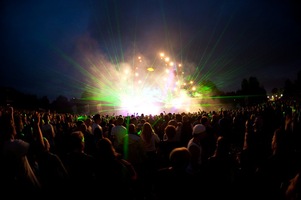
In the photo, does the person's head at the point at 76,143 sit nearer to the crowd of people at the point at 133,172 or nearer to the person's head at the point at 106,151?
the crowd of people at the point at 133,172

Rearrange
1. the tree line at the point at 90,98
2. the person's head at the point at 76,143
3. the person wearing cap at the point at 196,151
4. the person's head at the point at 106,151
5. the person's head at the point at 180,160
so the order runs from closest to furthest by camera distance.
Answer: the person's head at the point at 180,160 < the person's head at the point at 106,151 < the person's head at the point at 76,143 < the person wearing cap at the point at 196,151 < the tree line at the point at 90,98

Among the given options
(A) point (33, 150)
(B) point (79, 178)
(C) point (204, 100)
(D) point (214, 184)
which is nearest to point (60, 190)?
(B) point (79, 178)

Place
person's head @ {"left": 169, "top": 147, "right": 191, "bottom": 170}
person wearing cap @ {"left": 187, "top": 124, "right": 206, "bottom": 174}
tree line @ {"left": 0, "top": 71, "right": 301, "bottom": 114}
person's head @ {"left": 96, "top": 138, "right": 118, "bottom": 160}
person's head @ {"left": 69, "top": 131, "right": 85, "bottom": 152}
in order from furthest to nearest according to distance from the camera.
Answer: tree line @ {"left": 0, "top": 71, "right": 301, "bottom": 114}
person wearing cap @ {"left": 187, "top": 124, "right": 206, "bottom": 174}
person's head @ {"left": 69, "top": 131, "right": 85, "bottom": 152}
person's head @ {"left": 96, "top": 138, "right": 118, "bottom": 160}
person's head @ {"left": 169, "top": 147, "right": 191, "bottom": 170}

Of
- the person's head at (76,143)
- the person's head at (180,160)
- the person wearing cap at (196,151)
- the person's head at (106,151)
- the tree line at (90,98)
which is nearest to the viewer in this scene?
the person's head at (180,160)

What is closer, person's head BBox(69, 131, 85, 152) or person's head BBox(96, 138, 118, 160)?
person's head BBox(96, 138, 118, 160)

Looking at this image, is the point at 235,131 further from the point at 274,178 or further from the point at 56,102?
the point at 56,102

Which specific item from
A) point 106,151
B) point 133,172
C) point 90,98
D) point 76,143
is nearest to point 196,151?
point 133,172

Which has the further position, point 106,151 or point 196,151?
point 196,151

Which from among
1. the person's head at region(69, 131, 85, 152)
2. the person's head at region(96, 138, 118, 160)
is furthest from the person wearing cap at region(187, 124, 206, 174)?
the person's head at region(69, 131, 85, 152)

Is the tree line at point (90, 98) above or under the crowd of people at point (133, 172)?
above

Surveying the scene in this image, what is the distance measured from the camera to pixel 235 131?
424 inches

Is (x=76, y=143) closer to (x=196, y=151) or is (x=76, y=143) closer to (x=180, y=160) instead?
(x=180, y=160)

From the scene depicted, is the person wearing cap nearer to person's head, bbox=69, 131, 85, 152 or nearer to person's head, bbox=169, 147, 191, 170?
person's head, bbox=169, 147, 191, 170

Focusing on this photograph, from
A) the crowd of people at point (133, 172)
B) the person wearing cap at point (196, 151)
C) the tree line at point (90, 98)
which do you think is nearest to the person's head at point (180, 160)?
the crowd of people at point (133, 172)
